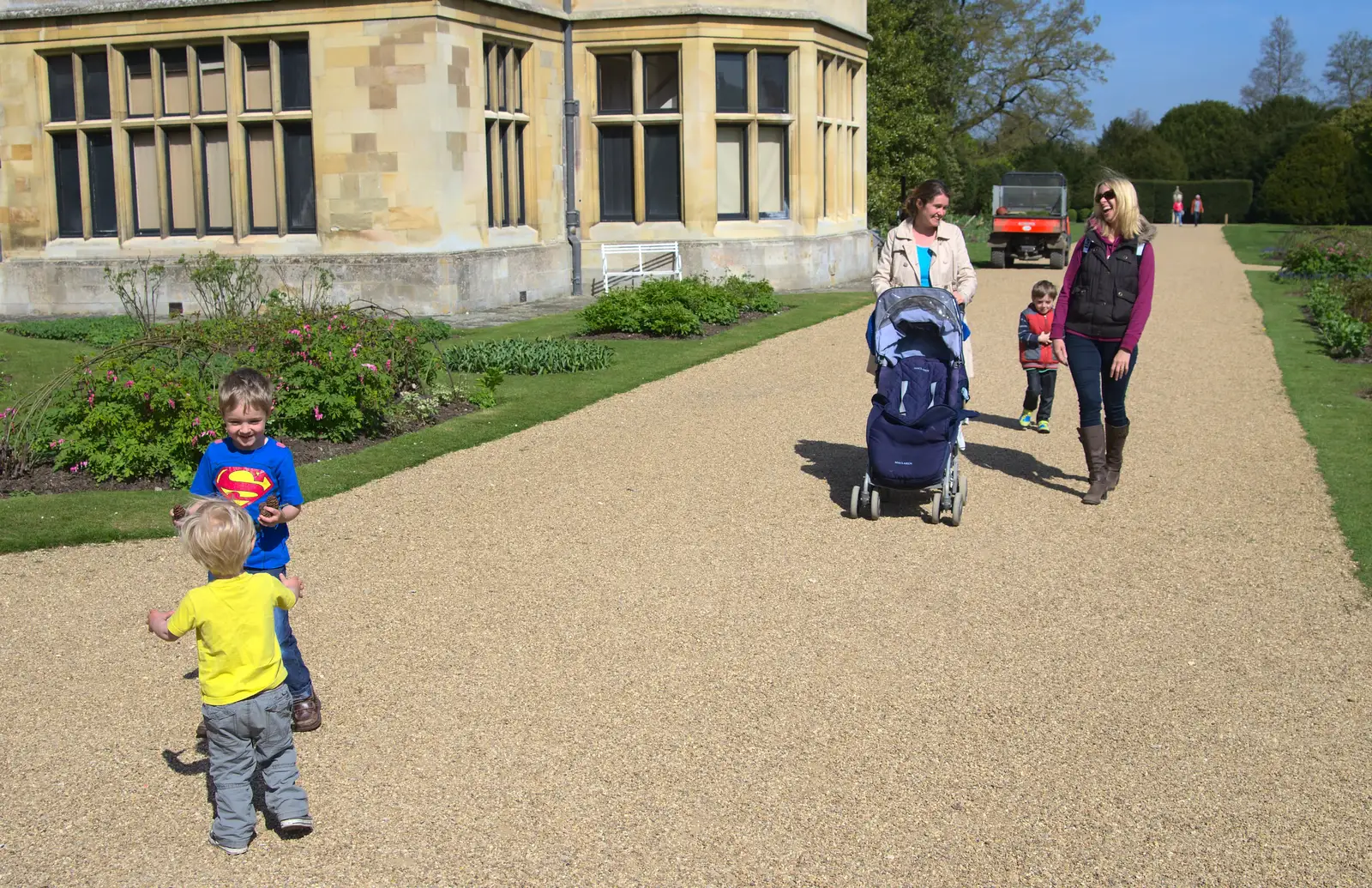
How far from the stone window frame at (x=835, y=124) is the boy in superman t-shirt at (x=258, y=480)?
17.9 meters

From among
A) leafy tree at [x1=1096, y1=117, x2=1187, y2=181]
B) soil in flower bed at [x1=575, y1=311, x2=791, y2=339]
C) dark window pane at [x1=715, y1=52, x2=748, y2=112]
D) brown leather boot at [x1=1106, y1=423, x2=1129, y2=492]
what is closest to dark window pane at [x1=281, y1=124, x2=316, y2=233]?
soil in flower bed at [x1=575, y1=311, x2=791, y2=339]

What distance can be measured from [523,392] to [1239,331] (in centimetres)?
922

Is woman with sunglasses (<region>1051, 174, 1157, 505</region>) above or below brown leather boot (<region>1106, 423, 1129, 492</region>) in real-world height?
above

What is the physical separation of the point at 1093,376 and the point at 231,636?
217 inches

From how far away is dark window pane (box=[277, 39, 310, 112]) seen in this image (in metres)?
17.2

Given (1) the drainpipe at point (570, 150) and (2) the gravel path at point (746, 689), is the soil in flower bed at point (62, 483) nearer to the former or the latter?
(2) the gravel path at point (746, 689)

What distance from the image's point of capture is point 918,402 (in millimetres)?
7656

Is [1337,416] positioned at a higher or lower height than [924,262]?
lower

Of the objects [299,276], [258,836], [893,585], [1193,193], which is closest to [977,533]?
[893,585]

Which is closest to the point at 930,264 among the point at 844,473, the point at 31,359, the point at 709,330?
the point at 844,473

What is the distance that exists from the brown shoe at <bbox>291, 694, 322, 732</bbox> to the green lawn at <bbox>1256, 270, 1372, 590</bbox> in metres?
4.65

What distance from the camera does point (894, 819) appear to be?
4.12 metres

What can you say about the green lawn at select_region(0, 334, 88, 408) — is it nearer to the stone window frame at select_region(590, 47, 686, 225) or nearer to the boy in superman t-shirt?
the boy in superman t-shirt

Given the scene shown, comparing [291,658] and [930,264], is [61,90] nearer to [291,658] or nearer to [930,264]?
[930,264]
